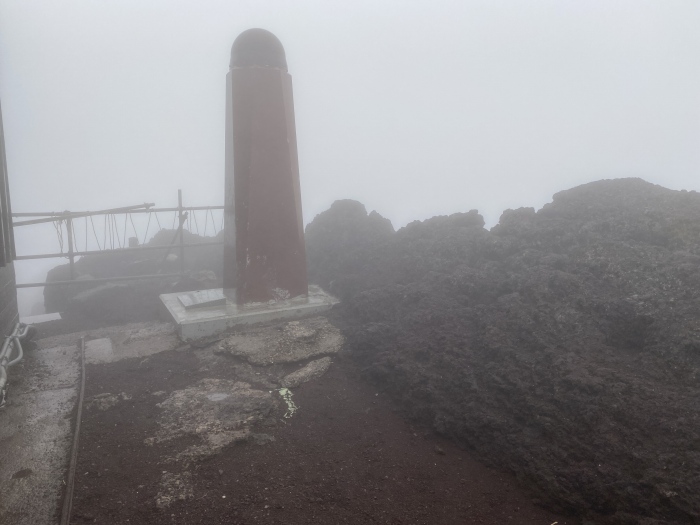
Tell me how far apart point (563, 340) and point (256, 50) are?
466cm

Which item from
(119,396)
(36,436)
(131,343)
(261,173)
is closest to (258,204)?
(261,173)

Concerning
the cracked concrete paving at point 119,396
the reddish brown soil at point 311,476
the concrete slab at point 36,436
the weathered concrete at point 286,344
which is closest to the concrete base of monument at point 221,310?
the cracked concrete paving at point 119,396

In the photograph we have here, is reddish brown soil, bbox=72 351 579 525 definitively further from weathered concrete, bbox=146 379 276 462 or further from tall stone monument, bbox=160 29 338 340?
tall stone monument, bbox=160 29 338 340

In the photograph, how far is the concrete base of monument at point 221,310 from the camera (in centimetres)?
536

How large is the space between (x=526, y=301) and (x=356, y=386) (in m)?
1.87

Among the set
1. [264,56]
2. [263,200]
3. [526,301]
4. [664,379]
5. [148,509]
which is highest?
[264,56]

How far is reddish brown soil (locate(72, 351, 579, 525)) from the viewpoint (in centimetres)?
275

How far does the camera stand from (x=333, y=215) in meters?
8.30

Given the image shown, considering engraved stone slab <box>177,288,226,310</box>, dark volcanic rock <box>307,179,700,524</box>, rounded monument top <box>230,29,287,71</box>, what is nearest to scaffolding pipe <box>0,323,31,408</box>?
engraved stone slab <box>177,288,226,310</box>

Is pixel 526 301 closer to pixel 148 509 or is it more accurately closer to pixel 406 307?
pixel 406 307

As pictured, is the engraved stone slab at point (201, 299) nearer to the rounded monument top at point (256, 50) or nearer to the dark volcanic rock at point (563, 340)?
the dark volcanic rock at point (563, 340)

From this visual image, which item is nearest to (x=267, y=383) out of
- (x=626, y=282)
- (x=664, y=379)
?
(x=664, y=379)

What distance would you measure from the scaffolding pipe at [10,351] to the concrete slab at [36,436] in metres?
0.11

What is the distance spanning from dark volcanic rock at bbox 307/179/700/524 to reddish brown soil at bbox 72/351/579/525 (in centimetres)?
25
